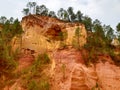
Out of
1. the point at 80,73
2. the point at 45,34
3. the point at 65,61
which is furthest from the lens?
the point at 45,34

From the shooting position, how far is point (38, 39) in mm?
52188

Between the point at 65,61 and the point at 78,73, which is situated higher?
the point at 65,61

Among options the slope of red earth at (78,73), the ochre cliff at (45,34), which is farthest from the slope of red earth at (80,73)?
the ochre cliff at (45,34)

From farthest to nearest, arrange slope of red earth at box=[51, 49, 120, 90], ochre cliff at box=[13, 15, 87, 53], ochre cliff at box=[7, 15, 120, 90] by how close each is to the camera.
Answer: ochre cliff at box=[13, 15, 87, 53] < ochre cliff at box=[7, 15, 120, 90] < slope of red earth at box=[51, 49, 120, 90]

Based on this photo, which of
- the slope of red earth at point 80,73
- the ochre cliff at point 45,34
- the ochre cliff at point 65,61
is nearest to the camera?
the slope of red earth at point 80,73

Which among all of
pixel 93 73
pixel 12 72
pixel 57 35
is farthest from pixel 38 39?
pixel 93 73

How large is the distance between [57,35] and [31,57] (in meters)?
8.11

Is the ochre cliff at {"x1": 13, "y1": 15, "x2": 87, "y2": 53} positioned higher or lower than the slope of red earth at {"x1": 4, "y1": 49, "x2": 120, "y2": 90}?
higher

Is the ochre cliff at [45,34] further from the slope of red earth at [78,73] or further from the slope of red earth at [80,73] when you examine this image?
the slope of red earth at [80,73]

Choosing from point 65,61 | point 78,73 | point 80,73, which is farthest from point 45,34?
point 80,73

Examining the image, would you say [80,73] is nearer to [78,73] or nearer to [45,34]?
[78,73]

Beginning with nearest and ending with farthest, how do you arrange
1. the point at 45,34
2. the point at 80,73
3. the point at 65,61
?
the point at 80,73 → the point at 65,61 → the point at 45,34

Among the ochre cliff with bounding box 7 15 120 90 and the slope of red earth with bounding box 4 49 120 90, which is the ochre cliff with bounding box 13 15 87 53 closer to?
the ochre cliff with bounding box 7 15 120 90

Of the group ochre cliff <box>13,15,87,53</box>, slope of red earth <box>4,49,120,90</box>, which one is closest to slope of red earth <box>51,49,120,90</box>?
slope of red earth <box>4,49,120,90</box>
